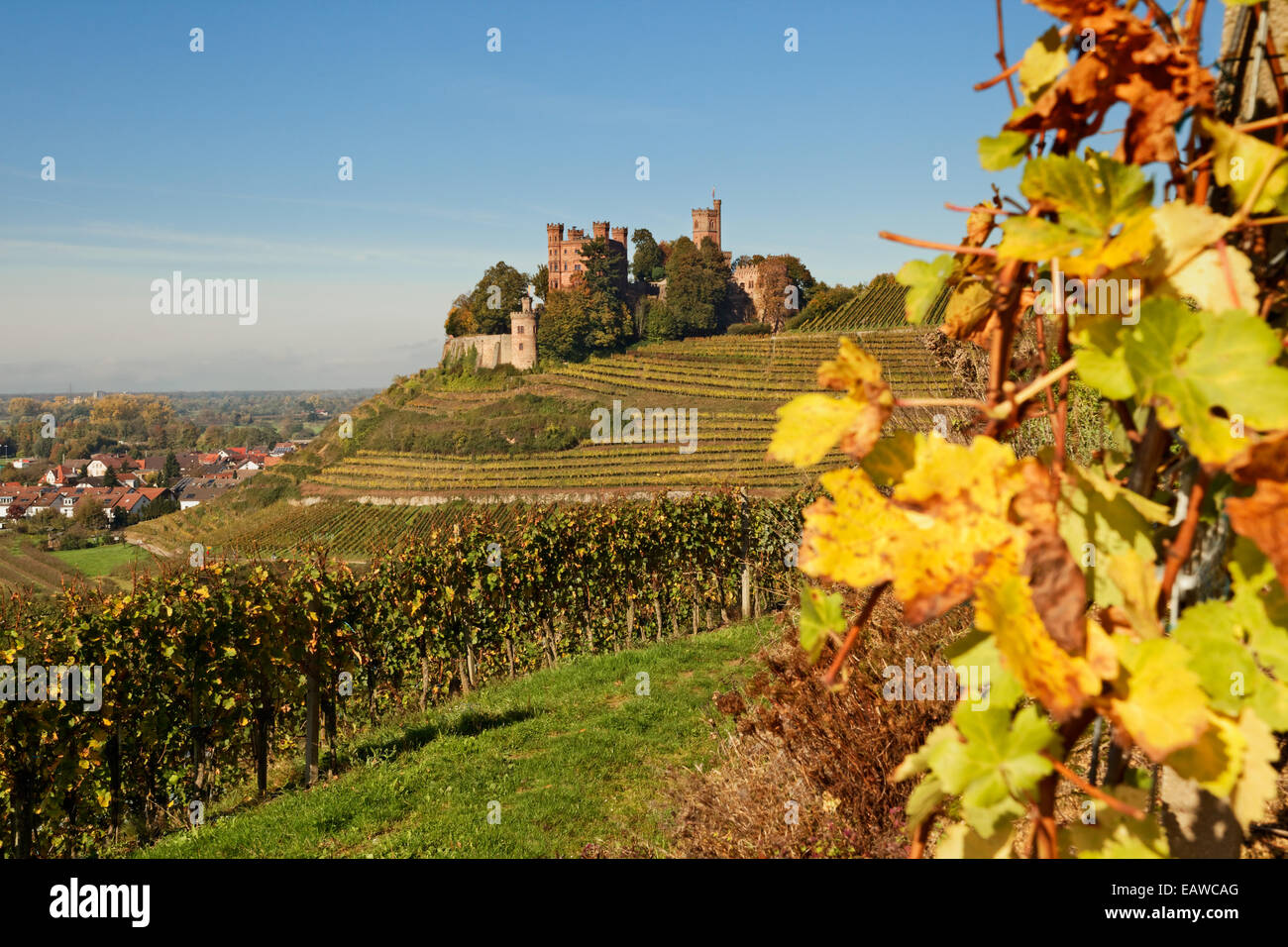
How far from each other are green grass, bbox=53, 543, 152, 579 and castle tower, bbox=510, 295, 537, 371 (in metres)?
29.8

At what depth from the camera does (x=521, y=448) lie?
5478 centimetres

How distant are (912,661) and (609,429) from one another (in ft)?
160

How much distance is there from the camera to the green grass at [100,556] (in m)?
52.0

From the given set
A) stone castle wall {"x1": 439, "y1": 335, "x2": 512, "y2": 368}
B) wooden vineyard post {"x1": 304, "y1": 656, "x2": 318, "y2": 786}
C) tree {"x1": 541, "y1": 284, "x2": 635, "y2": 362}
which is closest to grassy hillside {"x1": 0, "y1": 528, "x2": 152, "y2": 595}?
stone castle wall {"x1": 439, "y1": 335, "x2": 512, "y2": 368}

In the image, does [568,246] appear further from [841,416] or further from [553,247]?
[841,416]

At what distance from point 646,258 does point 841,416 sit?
81730 millimetres

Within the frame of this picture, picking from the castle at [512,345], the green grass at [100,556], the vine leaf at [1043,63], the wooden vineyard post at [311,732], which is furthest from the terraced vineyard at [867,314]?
the vine leaf at [1043,63]

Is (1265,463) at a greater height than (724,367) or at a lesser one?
lesser

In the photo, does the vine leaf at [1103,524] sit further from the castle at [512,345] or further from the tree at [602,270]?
the tree at [602,270]

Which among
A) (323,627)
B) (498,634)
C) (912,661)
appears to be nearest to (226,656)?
(323,627)

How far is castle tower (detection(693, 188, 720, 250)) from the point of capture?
84562mm

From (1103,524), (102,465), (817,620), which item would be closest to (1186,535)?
(1103,524)

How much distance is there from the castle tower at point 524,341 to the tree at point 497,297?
4091mm

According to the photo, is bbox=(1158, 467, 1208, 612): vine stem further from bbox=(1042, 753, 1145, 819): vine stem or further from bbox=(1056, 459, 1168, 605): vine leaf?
bbox=(1042, 753, 1145, 819): vine stem
